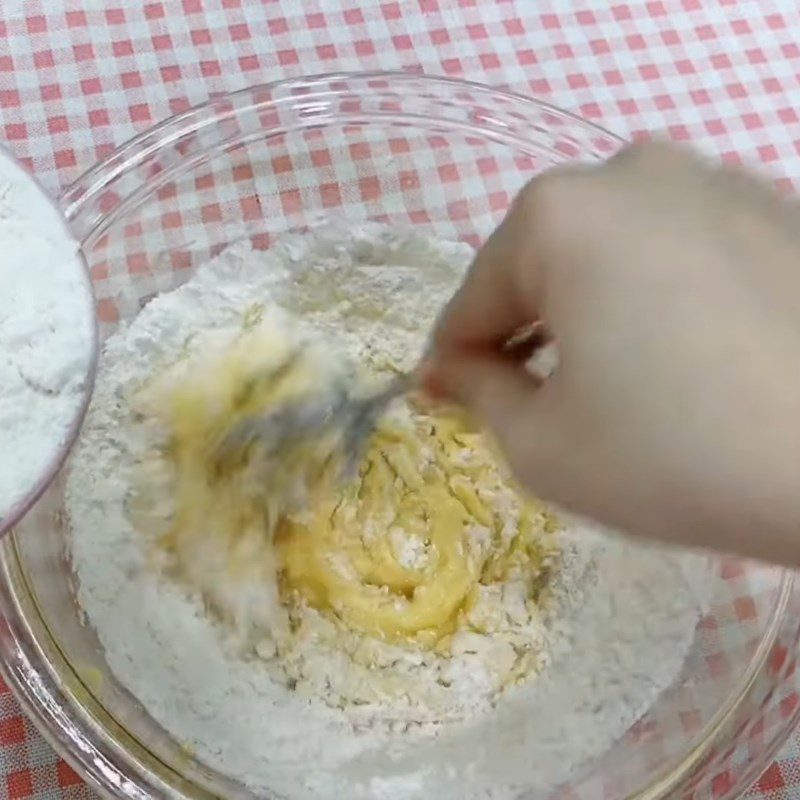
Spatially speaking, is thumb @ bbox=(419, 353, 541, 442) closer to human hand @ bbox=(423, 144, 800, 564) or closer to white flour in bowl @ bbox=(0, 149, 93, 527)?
human hand @ bbox=(423, 144, 800, 564)

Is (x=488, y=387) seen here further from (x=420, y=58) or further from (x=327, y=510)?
(x=420, y=58)

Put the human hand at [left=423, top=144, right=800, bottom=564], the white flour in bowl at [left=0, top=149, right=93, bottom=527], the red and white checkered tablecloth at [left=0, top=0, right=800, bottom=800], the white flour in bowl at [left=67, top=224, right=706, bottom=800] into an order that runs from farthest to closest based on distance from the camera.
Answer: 1. the red and white checkered tablecloth at [left=0, top=0, right=800, bottom=800]
2. the white flour in bowl at [left=67, top=224, right=706, bottom=800]
3. the white flour in bowl at [left=0, top=149, right=93, bottom=527]
4. the human hand at [left=423, top=144, right=800, bottom=564]

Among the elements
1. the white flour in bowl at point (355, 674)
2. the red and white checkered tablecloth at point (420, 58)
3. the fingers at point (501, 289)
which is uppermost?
the fingers at point (501, 289)

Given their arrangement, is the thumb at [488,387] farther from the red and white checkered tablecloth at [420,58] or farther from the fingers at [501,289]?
the red and white checkered tablecloth at [420,58]

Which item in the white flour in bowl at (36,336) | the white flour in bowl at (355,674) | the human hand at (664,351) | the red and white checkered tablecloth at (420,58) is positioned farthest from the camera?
the red and white checkered tablecloth at (420,58)

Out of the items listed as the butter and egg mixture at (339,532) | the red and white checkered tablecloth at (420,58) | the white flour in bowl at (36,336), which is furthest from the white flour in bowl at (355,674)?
the red and white checkered tablecloth at (420,58)

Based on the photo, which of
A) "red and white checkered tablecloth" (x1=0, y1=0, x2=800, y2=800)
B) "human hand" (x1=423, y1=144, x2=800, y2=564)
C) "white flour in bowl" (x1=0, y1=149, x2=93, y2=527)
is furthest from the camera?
"red and white checkered tablecloth" (x1=0, y1=0, x2=800, y2=800)

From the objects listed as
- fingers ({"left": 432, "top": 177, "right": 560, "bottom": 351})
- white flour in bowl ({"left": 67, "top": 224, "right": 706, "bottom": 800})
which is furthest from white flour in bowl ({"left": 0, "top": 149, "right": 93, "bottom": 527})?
fingers ({"left": 432, "top": 177, "right": 560, "bottom": 351})

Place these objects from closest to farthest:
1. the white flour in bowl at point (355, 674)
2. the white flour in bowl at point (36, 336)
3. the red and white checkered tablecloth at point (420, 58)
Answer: the white flour in bowl at point (36, 336) → the white flour in bowl at point (355, 674) → the red and white checkered tablecloth at point (420, 58)
